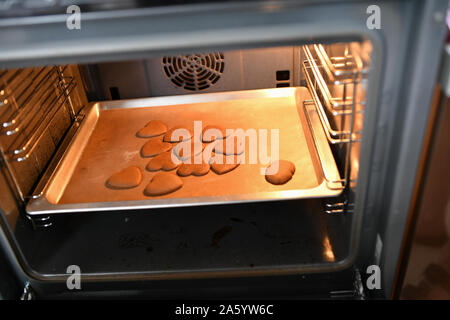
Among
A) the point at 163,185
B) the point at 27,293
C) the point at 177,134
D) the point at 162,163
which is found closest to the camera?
the point at 27,293

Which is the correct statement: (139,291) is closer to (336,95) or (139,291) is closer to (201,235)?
(201,235)

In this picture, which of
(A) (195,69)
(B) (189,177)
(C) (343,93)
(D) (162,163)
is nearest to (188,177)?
(B) (189,177)

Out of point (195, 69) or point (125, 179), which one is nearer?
Answer: point (125, 179)

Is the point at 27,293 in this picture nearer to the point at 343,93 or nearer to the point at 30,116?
the point at 30,116

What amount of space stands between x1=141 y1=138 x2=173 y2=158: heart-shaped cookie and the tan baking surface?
0.02 m

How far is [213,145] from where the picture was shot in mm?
1421

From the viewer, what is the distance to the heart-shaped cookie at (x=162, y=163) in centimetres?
136

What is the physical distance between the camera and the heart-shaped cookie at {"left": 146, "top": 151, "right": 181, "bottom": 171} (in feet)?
4.46

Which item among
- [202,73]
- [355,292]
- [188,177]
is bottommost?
[355,292]

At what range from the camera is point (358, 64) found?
3.04 feet

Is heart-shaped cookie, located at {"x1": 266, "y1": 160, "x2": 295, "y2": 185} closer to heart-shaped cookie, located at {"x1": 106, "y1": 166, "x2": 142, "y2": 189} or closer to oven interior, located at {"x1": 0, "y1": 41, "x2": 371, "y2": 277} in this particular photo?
oven interior, located at {"x1": 0, "y1": 41, "x2": 371, "y2": 277}

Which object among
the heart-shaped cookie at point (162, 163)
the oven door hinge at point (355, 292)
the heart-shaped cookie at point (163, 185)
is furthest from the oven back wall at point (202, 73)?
the oven door hinge at point (355, 292)

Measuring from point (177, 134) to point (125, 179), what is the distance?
28 centimetres

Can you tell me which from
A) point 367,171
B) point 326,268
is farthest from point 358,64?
point 326,268
